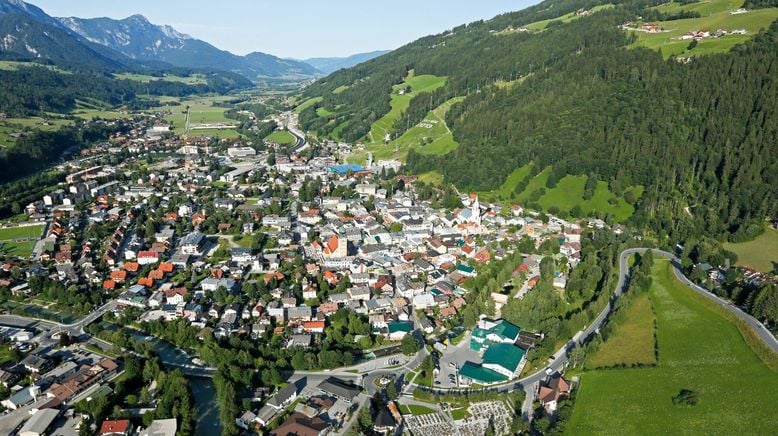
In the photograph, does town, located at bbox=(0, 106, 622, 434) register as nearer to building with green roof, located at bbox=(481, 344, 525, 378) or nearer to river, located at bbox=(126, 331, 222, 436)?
building with green roof, located at bbox=(481, 344, 525, 378)

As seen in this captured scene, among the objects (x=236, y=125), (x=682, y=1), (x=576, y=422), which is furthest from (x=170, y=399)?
(x=682, y=1)

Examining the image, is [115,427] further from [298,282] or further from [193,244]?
[193,244]

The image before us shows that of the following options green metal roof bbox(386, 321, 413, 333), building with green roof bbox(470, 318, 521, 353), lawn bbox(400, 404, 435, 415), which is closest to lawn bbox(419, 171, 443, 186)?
green metal roof bbox(386, 321, 413, 333)

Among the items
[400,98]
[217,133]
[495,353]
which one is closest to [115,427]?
[495,353]

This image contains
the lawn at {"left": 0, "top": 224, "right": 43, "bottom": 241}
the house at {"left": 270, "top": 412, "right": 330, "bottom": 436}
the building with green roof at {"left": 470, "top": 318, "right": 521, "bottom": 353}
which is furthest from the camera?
the lawn at {"left": 0, "top": 224, "right": 43, "bottom": 241}

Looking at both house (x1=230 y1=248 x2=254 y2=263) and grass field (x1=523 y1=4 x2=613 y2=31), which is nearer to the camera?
house (x1=230 y1=248 x2=254 y2=263)

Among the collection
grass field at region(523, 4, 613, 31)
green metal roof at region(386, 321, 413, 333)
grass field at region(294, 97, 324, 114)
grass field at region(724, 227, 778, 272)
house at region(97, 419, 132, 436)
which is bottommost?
grass field at region(724, 227, 778, 272)
